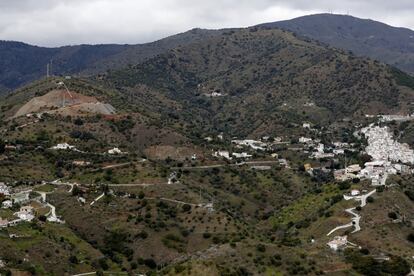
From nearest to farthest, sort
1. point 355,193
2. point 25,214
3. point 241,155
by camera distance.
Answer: point 25,214 < point 355,193 < point 241,155

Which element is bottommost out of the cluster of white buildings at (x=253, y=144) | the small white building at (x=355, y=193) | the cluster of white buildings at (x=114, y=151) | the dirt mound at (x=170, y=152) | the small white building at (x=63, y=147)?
the cluster of white buildings at (x=253, y=144)

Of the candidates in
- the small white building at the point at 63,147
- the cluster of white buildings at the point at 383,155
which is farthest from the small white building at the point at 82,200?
the cluster of white buildings at the point at 383,155

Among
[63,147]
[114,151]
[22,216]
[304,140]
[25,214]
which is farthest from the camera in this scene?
[304,140]

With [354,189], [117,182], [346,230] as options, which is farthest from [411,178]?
[117,182]

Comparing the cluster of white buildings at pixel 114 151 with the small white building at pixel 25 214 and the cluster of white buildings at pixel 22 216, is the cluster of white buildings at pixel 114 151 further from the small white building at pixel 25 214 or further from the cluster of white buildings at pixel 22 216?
the small white building at pixel 25 214

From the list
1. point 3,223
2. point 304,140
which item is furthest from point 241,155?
point 3,223

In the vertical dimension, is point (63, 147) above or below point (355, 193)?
above

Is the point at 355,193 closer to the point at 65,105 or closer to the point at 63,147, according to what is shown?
the point at 63,147

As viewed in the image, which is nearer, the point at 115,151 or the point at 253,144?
the point at 115,151
